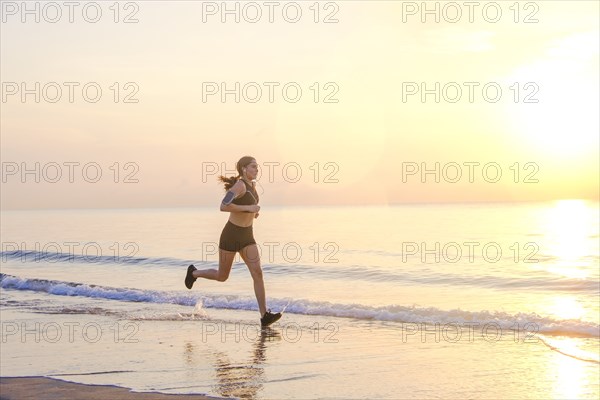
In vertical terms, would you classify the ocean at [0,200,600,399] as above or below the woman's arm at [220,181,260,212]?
below

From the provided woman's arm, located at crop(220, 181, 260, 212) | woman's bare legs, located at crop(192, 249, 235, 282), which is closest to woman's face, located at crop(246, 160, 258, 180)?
woman's arm, located at crop(220, 181, 260, 212)

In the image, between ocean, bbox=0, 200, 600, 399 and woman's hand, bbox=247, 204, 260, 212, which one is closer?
ocean, bbox=0, 200, 600, 399

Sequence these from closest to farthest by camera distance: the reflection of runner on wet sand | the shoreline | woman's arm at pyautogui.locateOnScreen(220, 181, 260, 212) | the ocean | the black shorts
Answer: the shoreline → the reflection of runner on wet sand → the ocean → woman's arm at pyautogui.locateOnScreen(220, 181, 260, 212) → the black shorts

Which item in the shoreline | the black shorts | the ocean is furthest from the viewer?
the black shorts

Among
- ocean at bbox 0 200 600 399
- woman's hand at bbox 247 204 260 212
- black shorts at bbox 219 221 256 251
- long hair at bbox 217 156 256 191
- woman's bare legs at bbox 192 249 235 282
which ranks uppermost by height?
long hair at bbox 217 156 256 191

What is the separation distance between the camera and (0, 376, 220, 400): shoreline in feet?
23.7

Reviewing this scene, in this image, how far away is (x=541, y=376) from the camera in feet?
28.4

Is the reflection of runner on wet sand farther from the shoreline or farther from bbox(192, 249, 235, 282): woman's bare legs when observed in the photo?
bbox(192, 249, 235, 282): woman's bare legs

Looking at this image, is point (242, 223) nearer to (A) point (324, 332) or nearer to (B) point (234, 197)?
(B) point (234, 197)

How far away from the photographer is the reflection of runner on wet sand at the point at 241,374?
301 inches

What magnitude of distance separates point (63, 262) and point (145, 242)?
470 inches

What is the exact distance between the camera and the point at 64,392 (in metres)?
7.44

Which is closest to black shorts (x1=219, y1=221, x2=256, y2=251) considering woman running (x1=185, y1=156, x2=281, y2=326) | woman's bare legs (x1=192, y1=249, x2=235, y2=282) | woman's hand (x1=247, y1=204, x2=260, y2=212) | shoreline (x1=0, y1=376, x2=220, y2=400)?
woman running (x1=185, y1=156, x2=281, y2=326)

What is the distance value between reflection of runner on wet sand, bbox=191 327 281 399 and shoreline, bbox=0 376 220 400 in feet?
1.34
